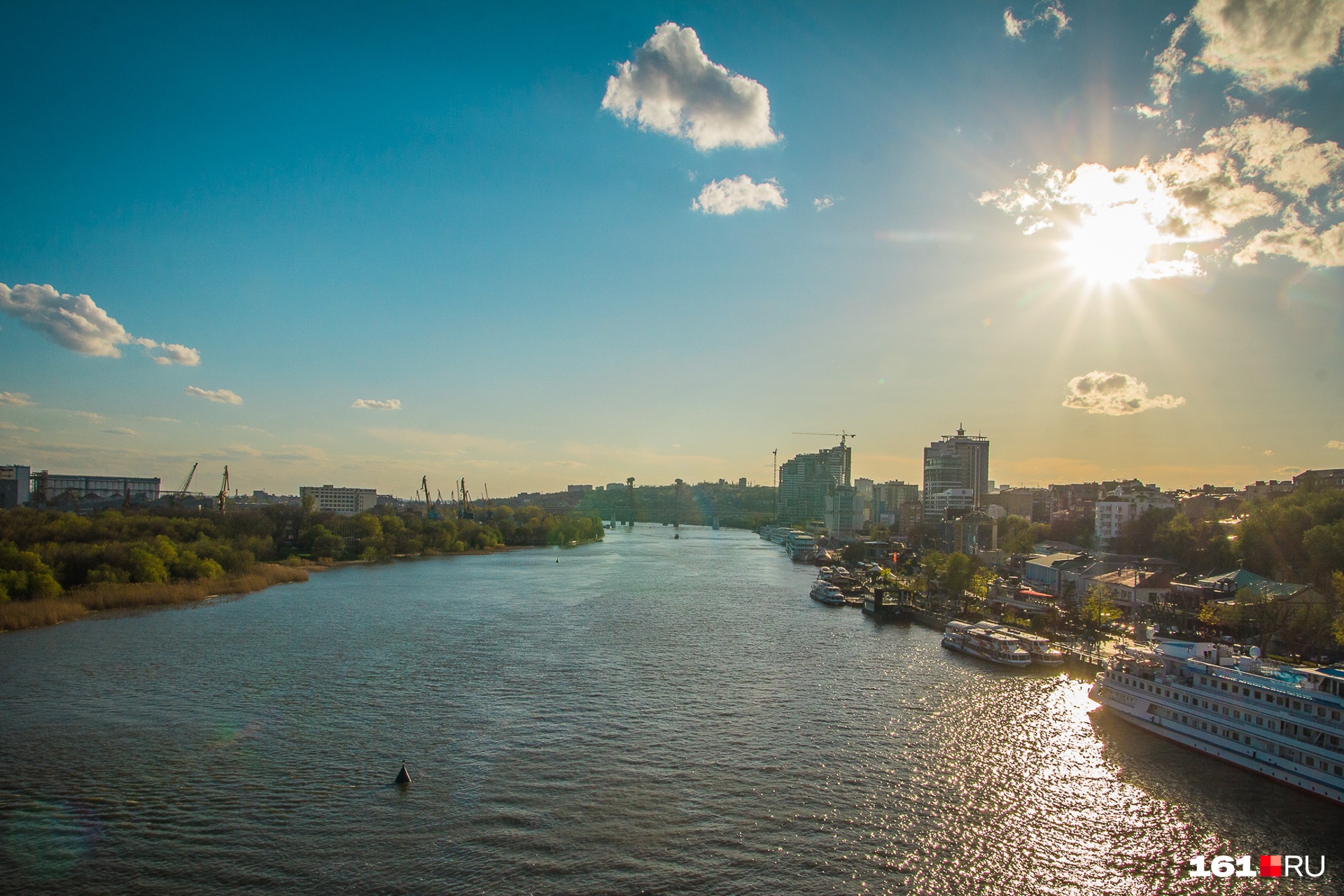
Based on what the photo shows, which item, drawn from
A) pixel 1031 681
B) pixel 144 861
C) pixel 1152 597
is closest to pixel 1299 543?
Result: pixel 1152 597

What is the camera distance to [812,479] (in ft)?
450

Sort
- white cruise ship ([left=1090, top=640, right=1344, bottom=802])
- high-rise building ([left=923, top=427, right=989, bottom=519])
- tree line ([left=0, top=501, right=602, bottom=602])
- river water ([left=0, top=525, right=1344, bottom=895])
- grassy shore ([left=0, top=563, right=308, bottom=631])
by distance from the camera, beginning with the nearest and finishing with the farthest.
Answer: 1. river water ([left=0, top=525, right=1344, bottom=895])
2. white cruise ship ([left=1090, top=640, right=1344, bottom=802])
3. grassy shore ([left=0, top=563, right=308, bottom=631])
4. tree line ([left=0, top=501, right=602, bottom=602])
5. high-rise building ([left=923, top=427, right=989, bottom=519])

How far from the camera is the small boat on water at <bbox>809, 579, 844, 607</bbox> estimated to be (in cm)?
3319

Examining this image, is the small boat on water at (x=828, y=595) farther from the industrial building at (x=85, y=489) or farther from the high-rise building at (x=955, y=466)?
the industrial building at (x=85, y=489)

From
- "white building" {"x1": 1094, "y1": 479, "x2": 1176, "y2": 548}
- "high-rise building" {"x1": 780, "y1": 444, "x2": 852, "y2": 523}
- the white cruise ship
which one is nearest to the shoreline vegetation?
the white cruise ship

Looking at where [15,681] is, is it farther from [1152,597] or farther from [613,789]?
[1152,597]

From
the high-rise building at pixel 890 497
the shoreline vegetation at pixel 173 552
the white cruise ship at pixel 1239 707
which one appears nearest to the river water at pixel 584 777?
the white cruise ship at pixel 1239 707

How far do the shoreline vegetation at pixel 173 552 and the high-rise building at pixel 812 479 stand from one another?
8365cm

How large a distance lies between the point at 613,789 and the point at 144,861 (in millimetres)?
6146

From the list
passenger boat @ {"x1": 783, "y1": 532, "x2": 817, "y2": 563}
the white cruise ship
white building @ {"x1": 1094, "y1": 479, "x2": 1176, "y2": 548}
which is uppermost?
white building @ {"x1": 1094, "y1": 479, "x2": 1176, "y2": 548}

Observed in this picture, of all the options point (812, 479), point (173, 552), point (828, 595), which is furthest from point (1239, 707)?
point (812, 479)

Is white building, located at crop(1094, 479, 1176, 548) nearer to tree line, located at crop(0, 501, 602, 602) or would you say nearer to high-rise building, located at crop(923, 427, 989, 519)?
high-rise building, located at crop(923, 427, 989, 519)

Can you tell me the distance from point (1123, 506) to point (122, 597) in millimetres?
61970

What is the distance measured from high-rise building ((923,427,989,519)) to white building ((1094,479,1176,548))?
24.1 metres
